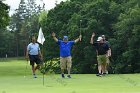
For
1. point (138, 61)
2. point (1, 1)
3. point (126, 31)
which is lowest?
point (138, 61)

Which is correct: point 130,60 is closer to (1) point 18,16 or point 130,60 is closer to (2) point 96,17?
(2) point 96,17

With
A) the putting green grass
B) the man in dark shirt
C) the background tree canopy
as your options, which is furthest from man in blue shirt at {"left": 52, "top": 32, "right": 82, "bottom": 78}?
the background tree canopy

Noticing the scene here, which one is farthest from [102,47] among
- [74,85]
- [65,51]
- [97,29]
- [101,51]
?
[97,29]

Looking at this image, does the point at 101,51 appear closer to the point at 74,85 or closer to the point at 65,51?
the point at 65,51

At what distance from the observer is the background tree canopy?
5366cm

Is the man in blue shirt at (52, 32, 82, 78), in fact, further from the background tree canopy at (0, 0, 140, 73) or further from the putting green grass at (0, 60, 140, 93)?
the background tree canopy at (0, 0, 140, 73)

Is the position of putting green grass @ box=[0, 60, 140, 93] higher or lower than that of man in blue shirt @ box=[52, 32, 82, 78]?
lower

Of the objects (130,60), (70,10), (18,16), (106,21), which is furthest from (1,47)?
(130,60)

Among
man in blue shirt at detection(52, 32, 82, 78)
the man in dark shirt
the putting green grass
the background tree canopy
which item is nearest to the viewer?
the putting green grass

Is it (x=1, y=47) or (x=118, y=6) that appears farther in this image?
(x=1, y=47)

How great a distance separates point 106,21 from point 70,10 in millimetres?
9771

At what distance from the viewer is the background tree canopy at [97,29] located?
5366cm

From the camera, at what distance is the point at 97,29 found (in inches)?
2350

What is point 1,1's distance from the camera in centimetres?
5669
